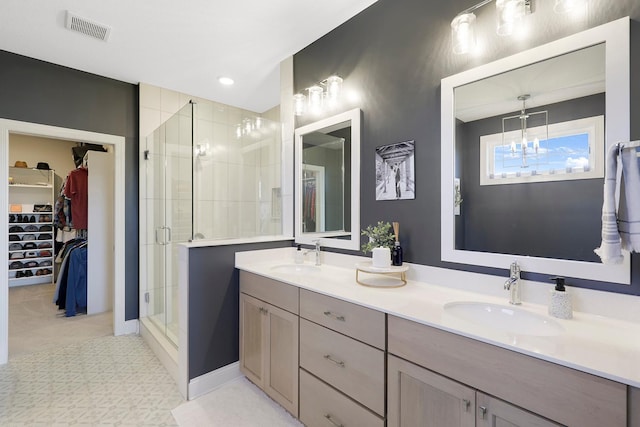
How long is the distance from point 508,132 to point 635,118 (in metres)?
0.42

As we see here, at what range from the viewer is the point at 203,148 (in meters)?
2.48

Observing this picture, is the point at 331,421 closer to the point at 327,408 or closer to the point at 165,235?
the point at 327,408

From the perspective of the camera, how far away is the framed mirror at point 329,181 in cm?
210

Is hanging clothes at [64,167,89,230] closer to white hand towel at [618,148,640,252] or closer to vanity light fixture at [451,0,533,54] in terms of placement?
vanity light fixture at [451,0,533,54]

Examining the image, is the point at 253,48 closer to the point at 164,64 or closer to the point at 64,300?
the point at 164,64

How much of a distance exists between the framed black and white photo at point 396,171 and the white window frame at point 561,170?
373mm

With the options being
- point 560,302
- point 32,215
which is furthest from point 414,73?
point 32,215

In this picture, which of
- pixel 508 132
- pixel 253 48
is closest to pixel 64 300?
pixel 253 48

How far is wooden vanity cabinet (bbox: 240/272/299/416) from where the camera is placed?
1.74m

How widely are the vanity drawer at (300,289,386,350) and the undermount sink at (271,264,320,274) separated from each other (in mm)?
519

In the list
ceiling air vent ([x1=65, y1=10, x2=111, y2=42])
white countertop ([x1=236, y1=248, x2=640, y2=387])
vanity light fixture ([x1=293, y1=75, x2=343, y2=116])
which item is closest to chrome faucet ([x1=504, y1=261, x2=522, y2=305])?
white countertop ([x1=236, y1=248, x2=640, y2=387])

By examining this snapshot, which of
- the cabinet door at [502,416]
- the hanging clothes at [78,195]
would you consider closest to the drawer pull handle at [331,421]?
the cabinet door at [502,416]

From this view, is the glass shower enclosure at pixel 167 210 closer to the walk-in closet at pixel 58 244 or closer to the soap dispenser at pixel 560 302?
the walk-in closet at pixel 58 244

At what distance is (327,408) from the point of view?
1.52 meters
